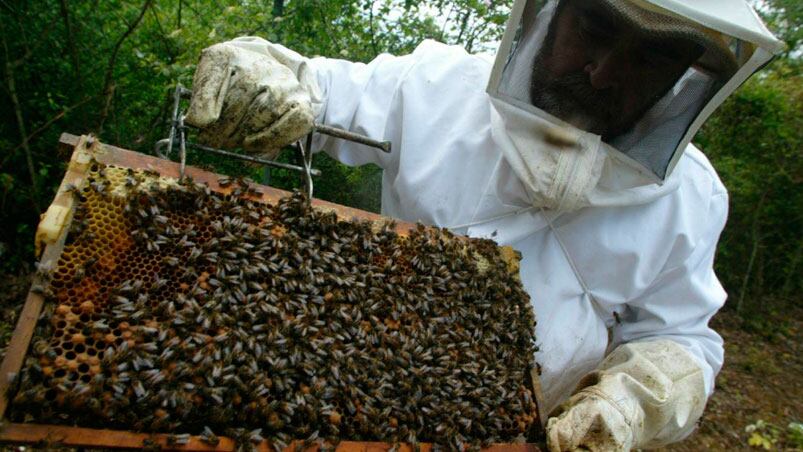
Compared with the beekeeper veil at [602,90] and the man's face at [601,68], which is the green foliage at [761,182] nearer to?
the beekeeper veil at [602,90]

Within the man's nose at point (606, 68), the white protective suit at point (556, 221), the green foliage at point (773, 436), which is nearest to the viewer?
the man's nose at point (606, 68)

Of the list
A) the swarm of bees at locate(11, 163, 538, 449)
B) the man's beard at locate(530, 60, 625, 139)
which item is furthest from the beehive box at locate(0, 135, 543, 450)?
the man's beard at locate(530, 60, 625, 139)

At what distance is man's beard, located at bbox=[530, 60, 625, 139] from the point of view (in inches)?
116

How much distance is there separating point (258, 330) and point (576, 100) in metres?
2.09

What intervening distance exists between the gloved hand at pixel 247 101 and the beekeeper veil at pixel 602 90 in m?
1.14

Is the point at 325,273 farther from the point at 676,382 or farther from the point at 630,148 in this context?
the point at 676,382

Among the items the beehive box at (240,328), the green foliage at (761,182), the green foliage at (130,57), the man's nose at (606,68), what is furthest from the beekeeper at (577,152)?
the green foliage at (761,182)

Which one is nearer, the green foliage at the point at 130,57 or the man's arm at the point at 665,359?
the man's arm at the point at 665,359

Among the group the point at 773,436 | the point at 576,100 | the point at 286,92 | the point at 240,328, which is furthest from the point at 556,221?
the point at 773,436

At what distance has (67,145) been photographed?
2.15 meters

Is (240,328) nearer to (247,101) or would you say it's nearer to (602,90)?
(247,101)

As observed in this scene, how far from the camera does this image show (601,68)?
9.35 feet

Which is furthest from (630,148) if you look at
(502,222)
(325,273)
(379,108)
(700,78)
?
(325,273)

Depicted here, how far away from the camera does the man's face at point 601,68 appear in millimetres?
2777
